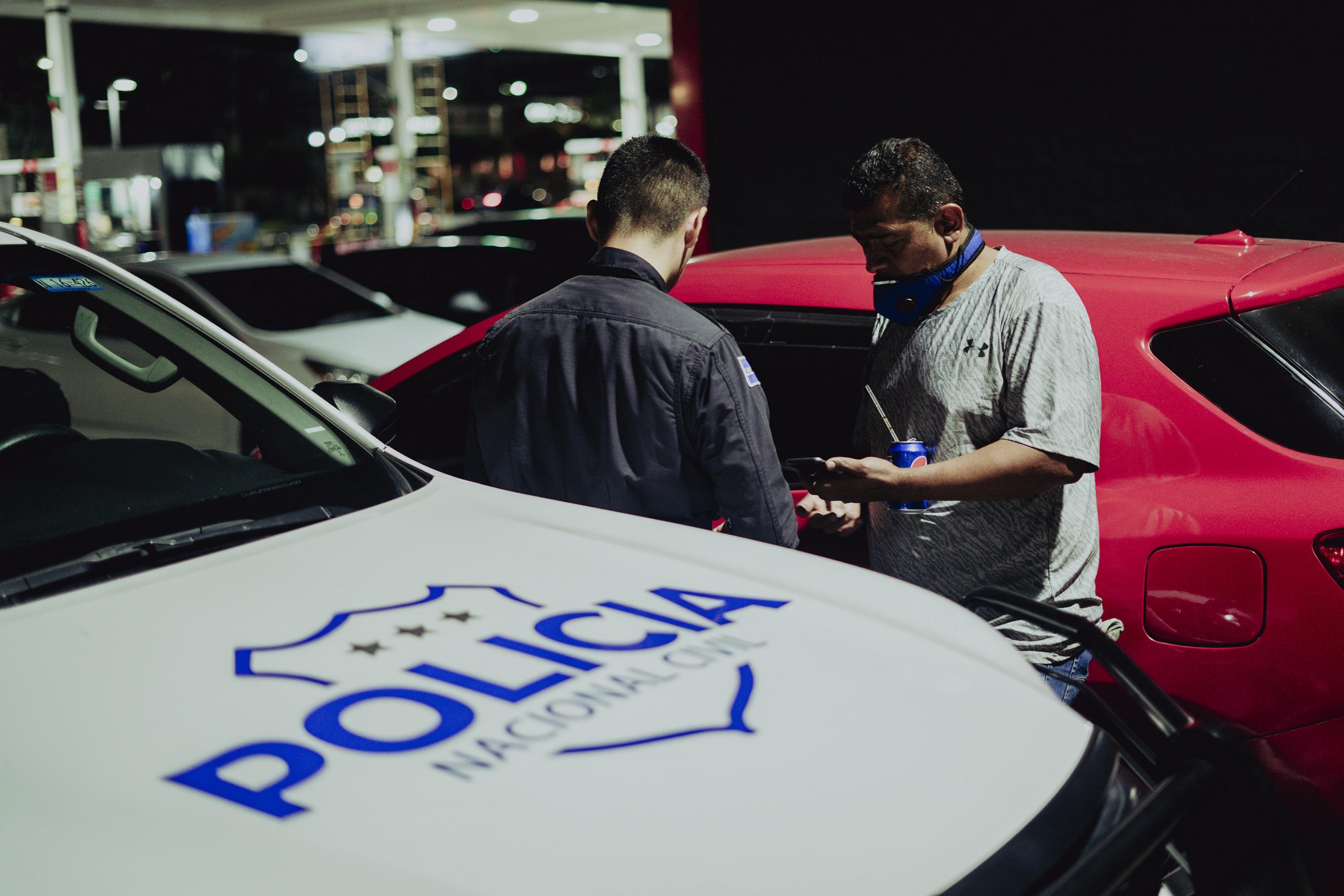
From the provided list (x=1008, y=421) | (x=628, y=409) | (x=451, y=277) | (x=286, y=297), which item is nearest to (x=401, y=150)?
(x=451, y=277)

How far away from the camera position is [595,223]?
8.86ft

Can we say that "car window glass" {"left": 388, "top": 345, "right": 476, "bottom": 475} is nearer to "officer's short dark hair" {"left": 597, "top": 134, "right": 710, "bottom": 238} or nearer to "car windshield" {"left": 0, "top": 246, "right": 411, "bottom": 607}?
"car windshield" {"left": 0, "top": 246, "right": 411, "bottom": 607}

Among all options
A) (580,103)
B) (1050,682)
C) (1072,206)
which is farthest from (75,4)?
(580,103)

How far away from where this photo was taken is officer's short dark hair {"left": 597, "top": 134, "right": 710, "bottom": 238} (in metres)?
2.61

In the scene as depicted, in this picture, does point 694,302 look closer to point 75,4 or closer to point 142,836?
point 142,836

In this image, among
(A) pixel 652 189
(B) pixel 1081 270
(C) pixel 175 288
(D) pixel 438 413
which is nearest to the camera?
(A) pixel 652 189

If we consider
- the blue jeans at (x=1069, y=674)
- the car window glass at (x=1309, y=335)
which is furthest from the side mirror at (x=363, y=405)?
the car window glass at (x=1309, y=335)

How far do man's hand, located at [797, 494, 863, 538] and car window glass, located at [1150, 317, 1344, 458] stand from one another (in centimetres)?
76

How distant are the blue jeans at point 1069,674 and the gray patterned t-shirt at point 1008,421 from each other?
2 cm

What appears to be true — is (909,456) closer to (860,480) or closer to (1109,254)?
(860,480)

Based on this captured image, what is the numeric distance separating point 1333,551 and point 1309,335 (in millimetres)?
A: 472

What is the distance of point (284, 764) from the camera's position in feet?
4.51

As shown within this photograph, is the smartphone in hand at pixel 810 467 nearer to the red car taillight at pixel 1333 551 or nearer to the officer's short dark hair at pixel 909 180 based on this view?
the officer's short dark hair at pixel 909 180

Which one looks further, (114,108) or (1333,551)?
(114,108)
